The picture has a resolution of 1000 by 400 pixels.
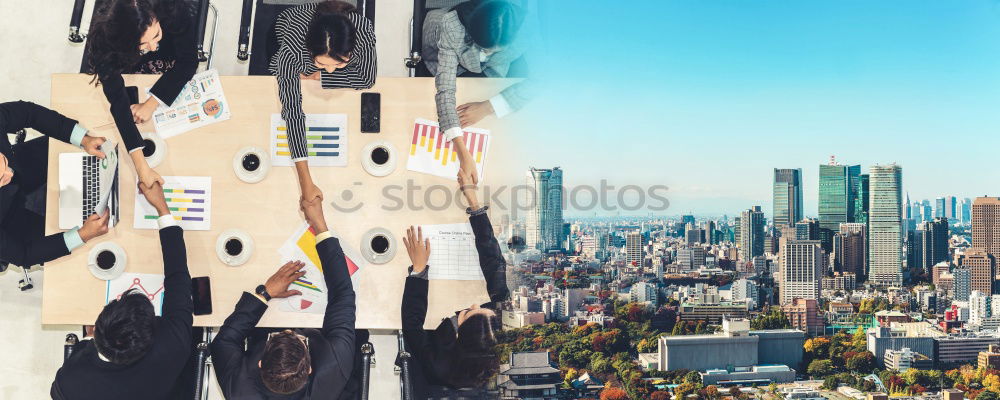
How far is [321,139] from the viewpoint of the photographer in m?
2.08

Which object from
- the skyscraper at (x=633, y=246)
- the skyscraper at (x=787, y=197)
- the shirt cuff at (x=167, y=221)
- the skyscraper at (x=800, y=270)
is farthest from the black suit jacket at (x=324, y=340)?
the skyscraper at (x=787, y=197)

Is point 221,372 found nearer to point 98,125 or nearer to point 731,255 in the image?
point 98,125

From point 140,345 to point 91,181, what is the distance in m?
0.62

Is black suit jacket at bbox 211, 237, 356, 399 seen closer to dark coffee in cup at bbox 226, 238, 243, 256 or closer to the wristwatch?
the wristwatch

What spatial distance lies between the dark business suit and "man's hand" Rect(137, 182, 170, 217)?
0.15 meters

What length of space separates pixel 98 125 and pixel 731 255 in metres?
15.6

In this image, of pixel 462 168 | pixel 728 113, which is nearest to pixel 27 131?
pixel 462 168

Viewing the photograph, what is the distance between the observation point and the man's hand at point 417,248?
206cm

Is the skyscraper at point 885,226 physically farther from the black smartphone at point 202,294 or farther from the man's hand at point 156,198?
→ the man's hand at point 156,198

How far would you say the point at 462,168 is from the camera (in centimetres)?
213

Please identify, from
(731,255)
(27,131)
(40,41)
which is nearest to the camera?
(27,131)

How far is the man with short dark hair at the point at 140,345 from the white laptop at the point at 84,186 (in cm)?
18

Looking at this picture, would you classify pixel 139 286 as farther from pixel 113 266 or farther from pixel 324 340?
pixel 324 340

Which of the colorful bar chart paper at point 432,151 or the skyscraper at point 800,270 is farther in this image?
the skyscraper at point 800,270
